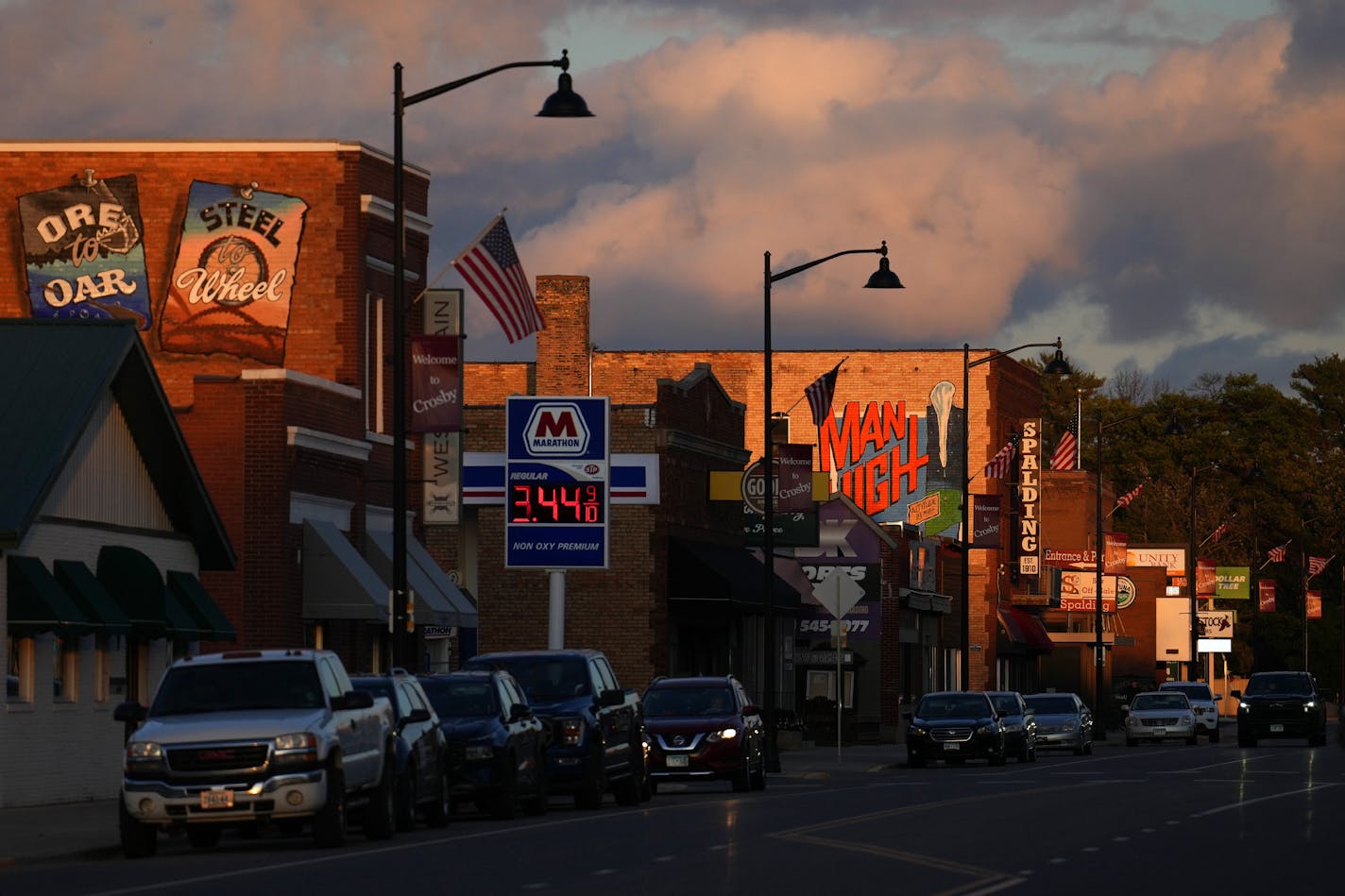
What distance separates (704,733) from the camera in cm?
3478

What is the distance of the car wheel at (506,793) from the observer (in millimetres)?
28141

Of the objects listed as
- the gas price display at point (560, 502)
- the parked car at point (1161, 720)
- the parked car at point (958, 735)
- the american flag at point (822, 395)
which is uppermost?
the american flag at point (822, 395)

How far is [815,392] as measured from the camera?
51.7 metres

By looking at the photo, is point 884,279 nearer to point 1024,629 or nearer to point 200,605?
point 200,605

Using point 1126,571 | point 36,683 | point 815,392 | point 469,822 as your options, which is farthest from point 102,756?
point 1126,571

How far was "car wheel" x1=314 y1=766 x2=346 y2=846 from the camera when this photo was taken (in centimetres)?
2252

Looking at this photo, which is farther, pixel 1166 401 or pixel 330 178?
pixel 1166 401

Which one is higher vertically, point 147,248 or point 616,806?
point 147,248

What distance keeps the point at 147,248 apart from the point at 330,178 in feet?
11.1

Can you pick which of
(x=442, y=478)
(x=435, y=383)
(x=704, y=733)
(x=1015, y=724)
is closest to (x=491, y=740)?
(x=704, y=733)

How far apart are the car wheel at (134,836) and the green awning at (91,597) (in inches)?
347

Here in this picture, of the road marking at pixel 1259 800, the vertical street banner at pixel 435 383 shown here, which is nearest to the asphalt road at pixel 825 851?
the road marking at pixel 1259 800

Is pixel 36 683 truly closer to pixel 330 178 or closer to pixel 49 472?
pixel 49 472

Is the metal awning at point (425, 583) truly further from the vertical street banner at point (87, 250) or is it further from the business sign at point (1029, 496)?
the business sign at point (1029, 496)
